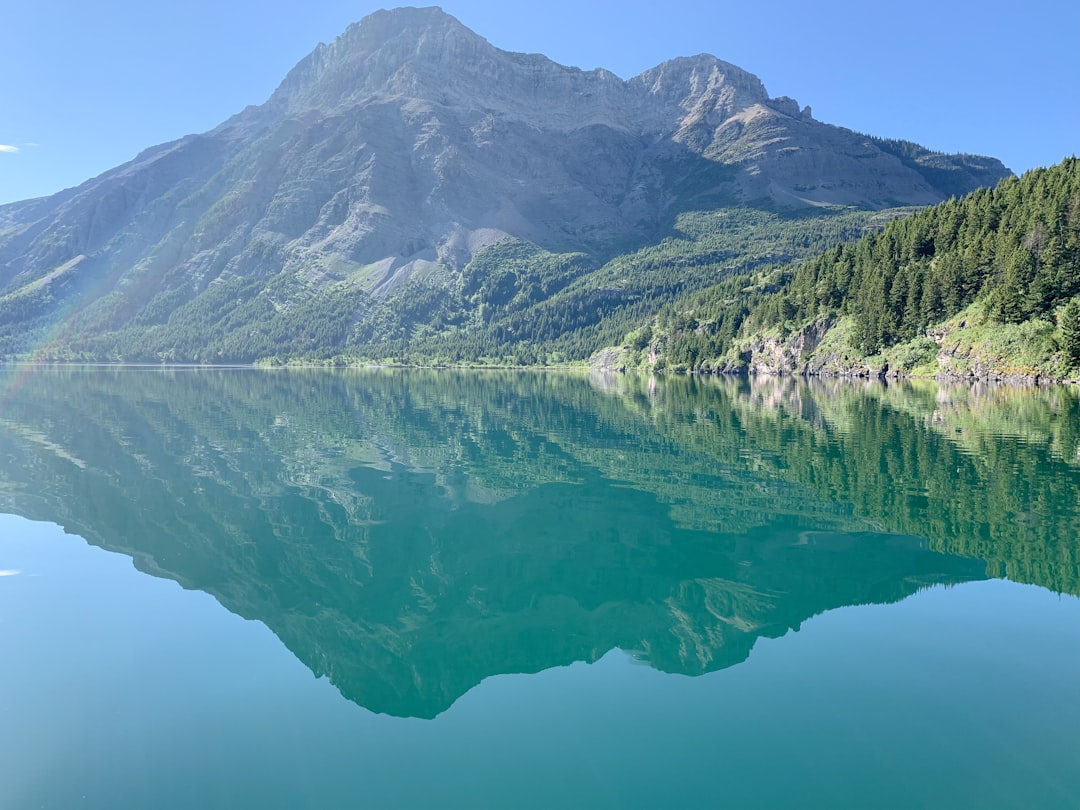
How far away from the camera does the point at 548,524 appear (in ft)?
92.6

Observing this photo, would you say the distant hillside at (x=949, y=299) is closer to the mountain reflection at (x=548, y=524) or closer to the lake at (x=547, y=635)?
the mountain reflection at (x=548, y=524)

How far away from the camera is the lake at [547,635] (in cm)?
1130

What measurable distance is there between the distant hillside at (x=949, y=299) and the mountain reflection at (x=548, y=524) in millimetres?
45732

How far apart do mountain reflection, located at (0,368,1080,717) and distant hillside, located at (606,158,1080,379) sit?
45.7 meters

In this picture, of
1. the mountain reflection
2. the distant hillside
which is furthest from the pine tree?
the mountain reflection

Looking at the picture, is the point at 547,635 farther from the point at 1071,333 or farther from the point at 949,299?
the point at 949,299

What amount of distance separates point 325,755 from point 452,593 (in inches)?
327

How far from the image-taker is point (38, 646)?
17016 mm

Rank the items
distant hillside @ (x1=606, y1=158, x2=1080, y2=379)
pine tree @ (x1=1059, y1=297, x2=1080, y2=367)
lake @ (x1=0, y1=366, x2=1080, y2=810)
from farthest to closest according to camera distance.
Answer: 1. distant hillside @ (x1=606, y1=158, x2=1080, y2=379)
2. pine tree @ (x1=1059, y1=297, x2=1080, y2=367)
3. lake @ (x1=0, y1=366, x2=1080, y2=810)

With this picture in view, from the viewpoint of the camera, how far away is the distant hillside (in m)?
94.9

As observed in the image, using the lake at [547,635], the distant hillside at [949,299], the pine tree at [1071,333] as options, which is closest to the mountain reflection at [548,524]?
the lake at [547,635]

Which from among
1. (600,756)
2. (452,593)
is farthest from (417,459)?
(600,756)

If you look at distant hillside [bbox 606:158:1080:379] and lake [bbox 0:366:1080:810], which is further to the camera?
distant hillside [bbox 606:158:1080:379]

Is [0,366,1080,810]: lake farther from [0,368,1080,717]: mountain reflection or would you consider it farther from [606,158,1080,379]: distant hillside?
[606,158,1080,379]: distant hillside
